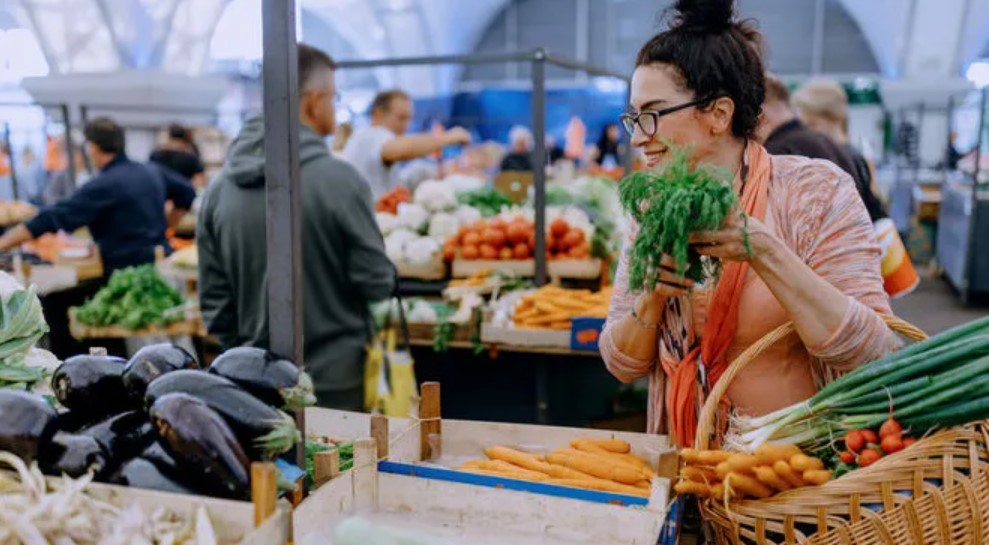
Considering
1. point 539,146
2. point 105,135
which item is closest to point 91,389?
point 539,146

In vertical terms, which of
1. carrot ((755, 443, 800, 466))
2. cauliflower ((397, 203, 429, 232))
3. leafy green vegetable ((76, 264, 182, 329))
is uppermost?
carrot ((755, 443, 800, 466))

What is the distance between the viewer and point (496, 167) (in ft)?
46.8

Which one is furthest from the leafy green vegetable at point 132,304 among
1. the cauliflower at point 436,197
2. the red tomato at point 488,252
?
the red tomato at point 488,252

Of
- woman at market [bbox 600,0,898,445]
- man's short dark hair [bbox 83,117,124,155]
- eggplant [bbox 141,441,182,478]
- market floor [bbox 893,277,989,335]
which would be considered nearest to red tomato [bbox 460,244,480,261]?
man's short dark hair [bbox 83,117,124,155]

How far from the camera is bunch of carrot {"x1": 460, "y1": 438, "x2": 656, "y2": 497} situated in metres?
1.88

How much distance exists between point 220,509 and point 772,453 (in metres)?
0.95

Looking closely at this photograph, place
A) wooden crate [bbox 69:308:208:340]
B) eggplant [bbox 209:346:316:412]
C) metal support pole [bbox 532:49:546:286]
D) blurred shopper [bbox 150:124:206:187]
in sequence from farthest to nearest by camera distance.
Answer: blurred shopper [bbox 150:124:206:187] < wooden crate [bbox 69:308:208:340] < metal support pole [bbox 532:49:546:286] < eggplant [bbox 209:346:316:412]

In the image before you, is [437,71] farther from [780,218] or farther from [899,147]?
[780,218]

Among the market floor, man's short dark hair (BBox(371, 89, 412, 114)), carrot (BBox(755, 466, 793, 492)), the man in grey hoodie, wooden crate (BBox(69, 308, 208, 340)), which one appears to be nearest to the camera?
carrot (BBox(755, 466, 793, 492))

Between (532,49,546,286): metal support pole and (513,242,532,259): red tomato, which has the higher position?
(532,49,546,286): metal support pole

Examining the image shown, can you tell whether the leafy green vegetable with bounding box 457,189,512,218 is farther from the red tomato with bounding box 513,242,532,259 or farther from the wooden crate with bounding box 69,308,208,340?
the wooden crate with bounding box 69,308,208,340

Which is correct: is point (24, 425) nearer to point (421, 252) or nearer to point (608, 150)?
point (421, 252)

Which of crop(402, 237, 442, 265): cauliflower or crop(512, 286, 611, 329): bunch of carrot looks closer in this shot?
crop(512, 286, 611, 329): bunch of carrot

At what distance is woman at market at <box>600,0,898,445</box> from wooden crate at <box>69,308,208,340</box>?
407cm
